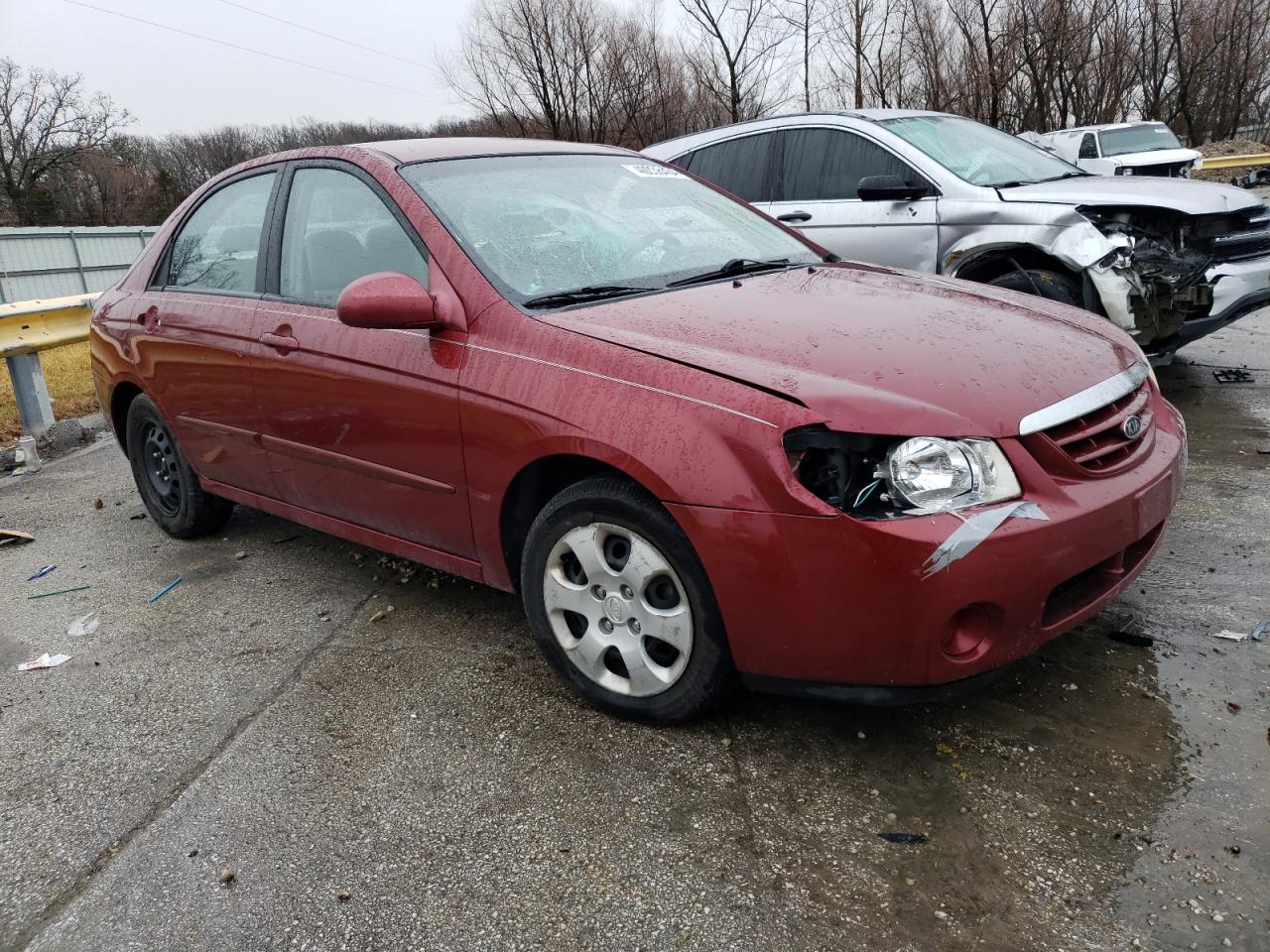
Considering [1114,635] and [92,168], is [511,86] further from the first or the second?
[1114,635]

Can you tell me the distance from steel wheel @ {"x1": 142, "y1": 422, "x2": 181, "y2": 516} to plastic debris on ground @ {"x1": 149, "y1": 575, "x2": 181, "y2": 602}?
53cm

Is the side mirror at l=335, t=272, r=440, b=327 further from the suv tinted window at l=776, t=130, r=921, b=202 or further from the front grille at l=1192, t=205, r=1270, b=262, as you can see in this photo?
the front grille at l=1192, t=205, r=1270, b=262

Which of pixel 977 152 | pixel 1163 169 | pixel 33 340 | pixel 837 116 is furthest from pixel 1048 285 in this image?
pixel 1163 169

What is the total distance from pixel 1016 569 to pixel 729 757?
90 cm

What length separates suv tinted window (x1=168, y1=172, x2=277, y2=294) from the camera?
3.87m

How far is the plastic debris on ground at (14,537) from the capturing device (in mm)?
4969

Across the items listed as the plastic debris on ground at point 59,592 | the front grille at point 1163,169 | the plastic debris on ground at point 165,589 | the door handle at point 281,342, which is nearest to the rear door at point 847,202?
the door handle at point 281,342

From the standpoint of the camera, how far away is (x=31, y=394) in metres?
6.82

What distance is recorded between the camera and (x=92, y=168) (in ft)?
158

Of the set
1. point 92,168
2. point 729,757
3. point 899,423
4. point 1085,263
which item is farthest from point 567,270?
point 92,168

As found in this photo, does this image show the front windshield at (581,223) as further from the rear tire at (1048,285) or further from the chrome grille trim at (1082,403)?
the rear tire at (1048,285)

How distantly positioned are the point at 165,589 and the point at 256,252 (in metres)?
1.49

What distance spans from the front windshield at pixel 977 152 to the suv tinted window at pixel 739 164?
82 cm

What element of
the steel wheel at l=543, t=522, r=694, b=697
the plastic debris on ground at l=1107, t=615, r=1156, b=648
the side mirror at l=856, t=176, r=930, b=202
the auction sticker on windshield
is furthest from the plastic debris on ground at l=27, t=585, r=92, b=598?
the side mirror at l=856, t=176, r=930, b=202
